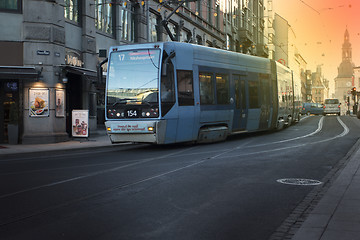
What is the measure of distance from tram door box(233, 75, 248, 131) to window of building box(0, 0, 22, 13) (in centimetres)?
978

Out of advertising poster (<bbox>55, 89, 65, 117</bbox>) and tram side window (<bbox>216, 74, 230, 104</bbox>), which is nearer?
tram side window (<bbox>216, 74, 230, 104</bbox>)

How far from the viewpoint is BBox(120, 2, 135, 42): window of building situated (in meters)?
25.9

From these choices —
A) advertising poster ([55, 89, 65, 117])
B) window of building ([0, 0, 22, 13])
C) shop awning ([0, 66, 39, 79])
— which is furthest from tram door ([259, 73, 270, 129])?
window of building ([0, 0, 22, 13])

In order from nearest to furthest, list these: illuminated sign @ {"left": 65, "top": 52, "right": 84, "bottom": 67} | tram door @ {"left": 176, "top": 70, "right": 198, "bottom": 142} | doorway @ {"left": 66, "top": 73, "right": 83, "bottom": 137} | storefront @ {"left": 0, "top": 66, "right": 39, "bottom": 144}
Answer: tram door @ {"left": 176, "top": 70, "right": 198, "bottom": 142} < storefront @ {"left": 0, "top": 66, "right": 39, "bottom": 144} < illuminated sign @ {"left": 65, "top": 52, "right": 84, "bottom": 67} < doorway @ {"left": 66, "top": 73, "right": 83, "bottom": 137}

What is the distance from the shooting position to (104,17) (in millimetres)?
24156

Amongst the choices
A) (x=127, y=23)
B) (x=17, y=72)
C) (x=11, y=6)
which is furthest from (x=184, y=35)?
(x=17, y=72)

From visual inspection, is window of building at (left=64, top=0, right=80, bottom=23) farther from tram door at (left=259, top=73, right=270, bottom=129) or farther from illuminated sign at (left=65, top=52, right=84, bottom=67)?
tram door at (left=259, top=73, right=270, bottom=129)

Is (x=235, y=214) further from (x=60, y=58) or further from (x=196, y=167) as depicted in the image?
(x=60, y=58)

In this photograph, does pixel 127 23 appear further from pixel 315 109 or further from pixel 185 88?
pixel 315 109

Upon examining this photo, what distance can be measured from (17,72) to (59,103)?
7.88ft

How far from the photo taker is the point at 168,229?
16.7ft

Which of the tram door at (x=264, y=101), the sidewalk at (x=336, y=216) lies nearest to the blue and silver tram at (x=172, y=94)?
the tram door at (x=264, y=101)

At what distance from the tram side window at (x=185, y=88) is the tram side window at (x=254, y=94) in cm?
496

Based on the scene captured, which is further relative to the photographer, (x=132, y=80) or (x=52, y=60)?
(x=52, y=60)
